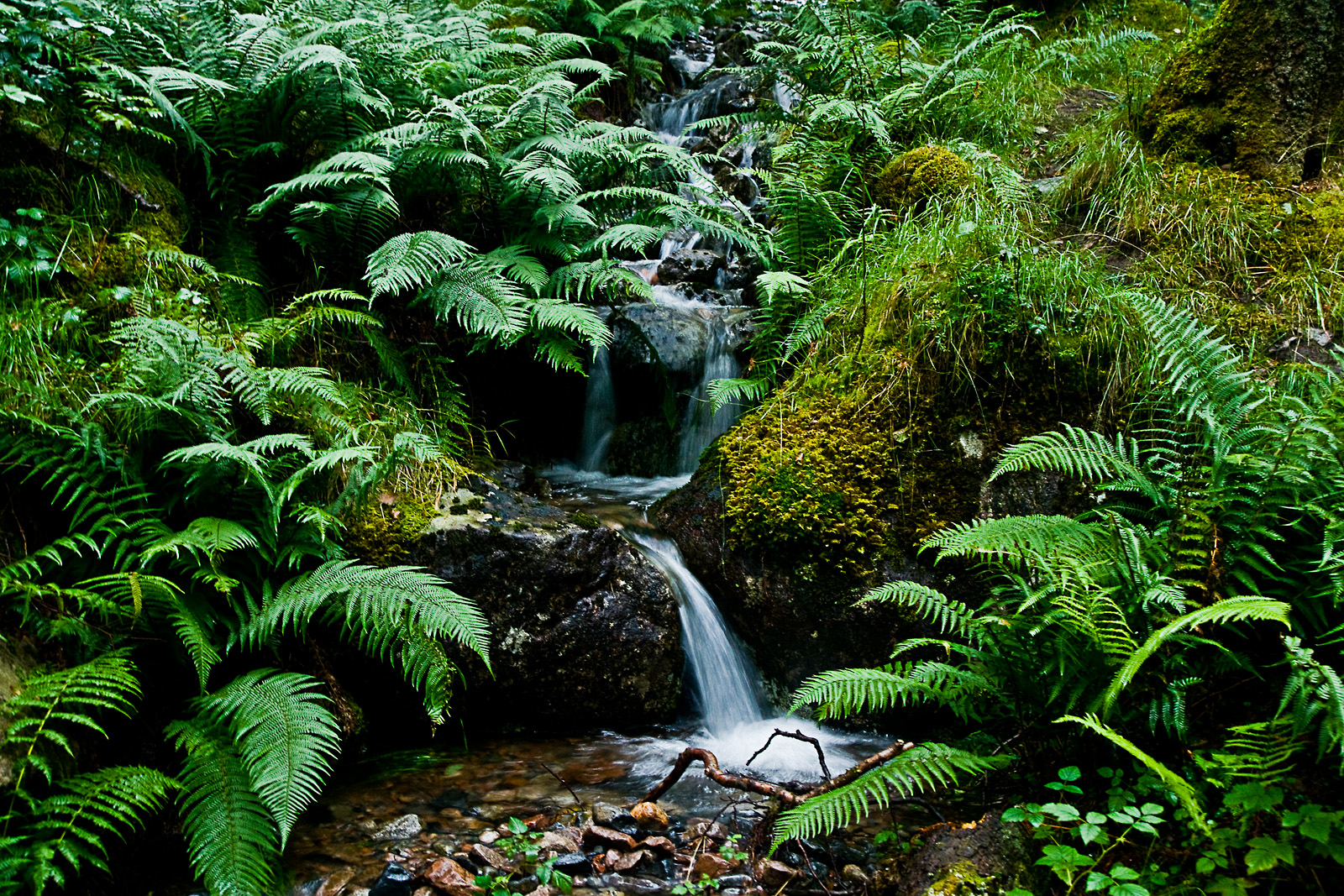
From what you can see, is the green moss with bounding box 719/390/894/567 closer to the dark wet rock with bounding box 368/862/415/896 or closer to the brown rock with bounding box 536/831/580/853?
the brown rock with bounding box 536/831/580/853

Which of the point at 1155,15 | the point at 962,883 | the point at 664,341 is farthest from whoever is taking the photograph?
the point at 1155,15

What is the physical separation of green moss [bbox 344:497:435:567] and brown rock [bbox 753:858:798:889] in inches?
76.9

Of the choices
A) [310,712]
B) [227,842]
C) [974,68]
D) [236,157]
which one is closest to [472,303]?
[236,157]

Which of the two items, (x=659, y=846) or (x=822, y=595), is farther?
(x=822, y=595)

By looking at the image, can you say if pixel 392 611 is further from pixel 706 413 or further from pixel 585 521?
pixel 706 413

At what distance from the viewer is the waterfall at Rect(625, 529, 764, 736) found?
353cm

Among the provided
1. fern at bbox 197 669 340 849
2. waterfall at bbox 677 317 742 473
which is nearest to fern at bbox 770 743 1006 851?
fern at bbox 197 669 340 849

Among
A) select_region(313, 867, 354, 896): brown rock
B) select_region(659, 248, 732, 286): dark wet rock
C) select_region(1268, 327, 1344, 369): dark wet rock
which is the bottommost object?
select_region(313, 867, 354, 896): brown rock

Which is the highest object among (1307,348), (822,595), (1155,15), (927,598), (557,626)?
(1155,15)

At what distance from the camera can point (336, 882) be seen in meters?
2.33

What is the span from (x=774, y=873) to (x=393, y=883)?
119 centimetres

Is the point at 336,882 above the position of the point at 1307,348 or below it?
below

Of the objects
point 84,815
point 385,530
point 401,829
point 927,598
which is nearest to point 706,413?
point 385,530

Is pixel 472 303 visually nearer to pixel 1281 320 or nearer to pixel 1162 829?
pixel 1162 829
